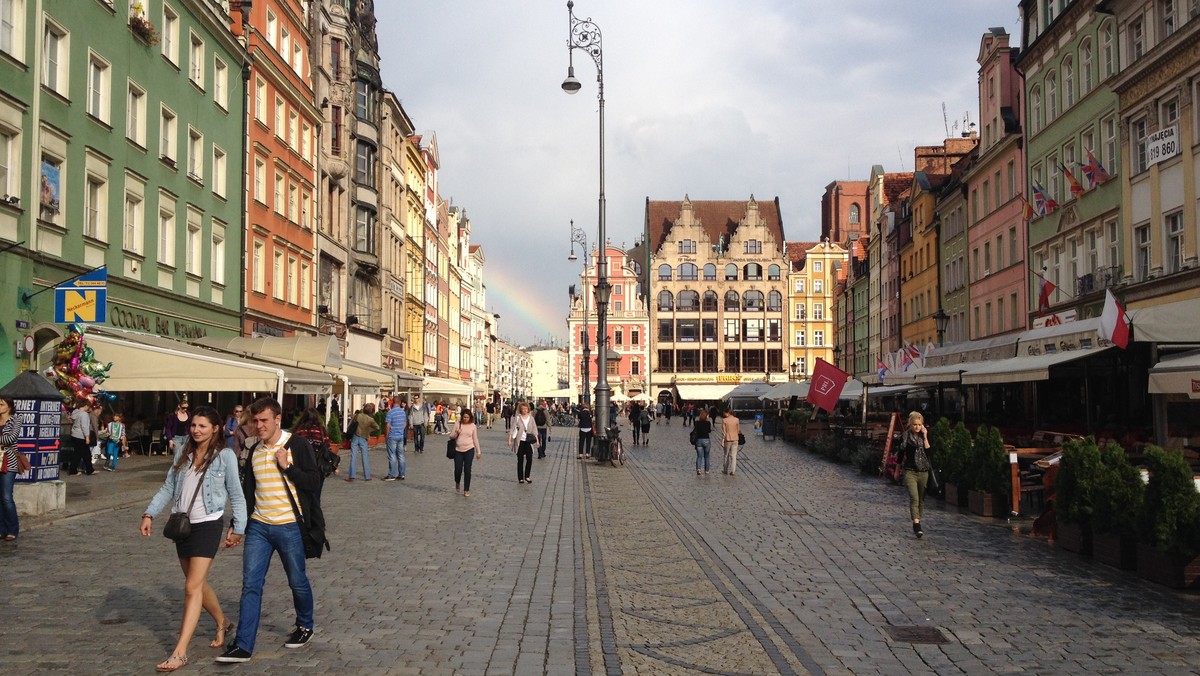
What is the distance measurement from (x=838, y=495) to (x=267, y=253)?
25463 millimetres

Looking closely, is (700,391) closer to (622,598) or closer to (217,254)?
(217,254)

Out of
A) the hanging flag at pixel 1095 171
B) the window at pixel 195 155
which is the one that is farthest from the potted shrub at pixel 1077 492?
the window at pixel 195 155

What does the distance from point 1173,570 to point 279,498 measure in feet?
26.9

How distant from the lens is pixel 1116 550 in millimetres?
11812

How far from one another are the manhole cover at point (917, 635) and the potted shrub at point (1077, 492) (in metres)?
4.50

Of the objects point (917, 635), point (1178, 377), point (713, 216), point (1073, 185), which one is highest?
point (713, 216)

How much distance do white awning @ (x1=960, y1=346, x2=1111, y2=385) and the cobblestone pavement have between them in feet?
12.6

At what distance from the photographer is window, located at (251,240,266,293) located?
38.2 m

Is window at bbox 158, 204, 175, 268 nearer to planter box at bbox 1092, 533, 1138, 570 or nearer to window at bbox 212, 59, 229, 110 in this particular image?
window at bbox 212, 59, 229, 110

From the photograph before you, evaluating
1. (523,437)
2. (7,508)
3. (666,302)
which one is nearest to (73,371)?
(7,508)

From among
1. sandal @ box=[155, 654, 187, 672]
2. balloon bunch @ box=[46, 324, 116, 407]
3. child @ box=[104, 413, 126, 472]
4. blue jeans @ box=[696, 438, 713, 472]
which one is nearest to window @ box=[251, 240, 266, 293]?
child @ box=[104, 413, 126, 472]

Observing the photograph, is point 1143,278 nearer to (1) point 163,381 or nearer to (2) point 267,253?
(1) point 163,381

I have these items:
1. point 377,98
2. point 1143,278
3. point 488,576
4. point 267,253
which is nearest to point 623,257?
point 377,98

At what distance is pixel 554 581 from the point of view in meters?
10.9
